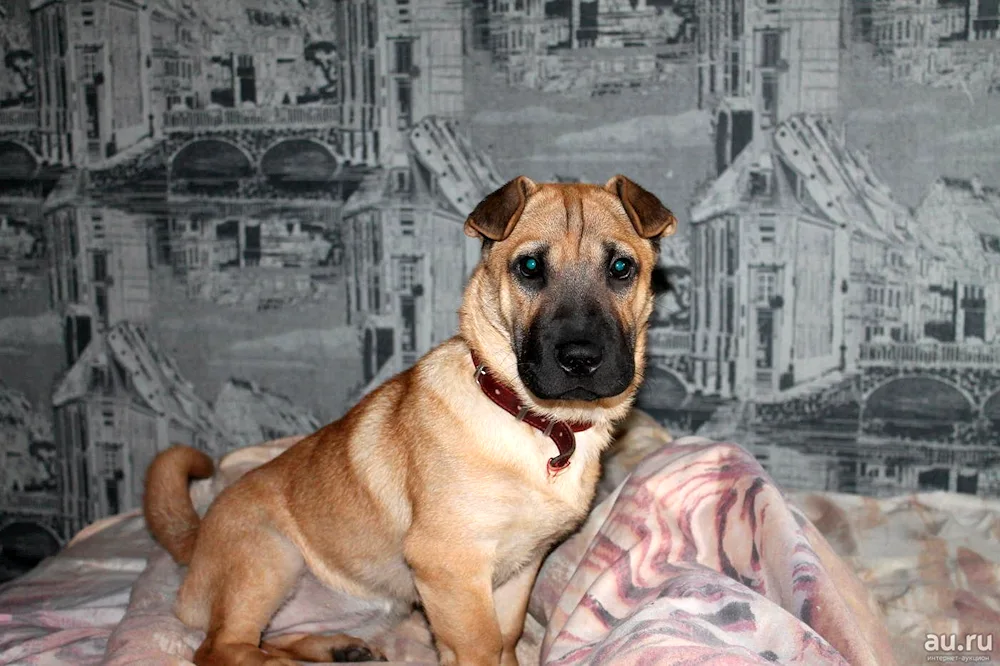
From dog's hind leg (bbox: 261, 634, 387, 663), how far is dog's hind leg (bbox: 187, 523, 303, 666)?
0.13m

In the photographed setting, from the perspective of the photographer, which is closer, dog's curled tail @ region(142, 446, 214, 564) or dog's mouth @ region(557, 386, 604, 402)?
dog's mouth @ region(557, 386, 604, 402)

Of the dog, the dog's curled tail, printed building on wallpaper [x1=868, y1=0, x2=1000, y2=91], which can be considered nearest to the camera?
the dog

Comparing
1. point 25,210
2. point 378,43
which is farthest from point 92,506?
point 378,43

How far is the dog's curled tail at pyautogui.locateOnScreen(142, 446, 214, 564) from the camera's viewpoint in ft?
9.87

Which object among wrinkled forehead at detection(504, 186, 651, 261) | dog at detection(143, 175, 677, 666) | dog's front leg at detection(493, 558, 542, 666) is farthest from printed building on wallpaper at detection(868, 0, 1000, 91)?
dog's front leg at detection(493, 558, 542, 666)

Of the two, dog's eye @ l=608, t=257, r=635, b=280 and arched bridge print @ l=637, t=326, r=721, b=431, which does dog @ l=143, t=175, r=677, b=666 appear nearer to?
dog's eye @ l=608, t=257, r=635, b=280

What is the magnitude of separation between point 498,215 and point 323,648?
4.79ft

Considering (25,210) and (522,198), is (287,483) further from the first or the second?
(25,210)

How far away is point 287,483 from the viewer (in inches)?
111

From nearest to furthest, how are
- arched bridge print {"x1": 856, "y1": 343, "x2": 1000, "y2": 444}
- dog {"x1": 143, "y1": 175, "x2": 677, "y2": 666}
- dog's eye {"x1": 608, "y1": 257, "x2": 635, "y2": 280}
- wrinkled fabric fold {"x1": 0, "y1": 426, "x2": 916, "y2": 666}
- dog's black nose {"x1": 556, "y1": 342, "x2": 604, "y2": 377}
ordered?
wrinkled fabric fold {"x1": 0, "y1": 426, "x2": 916, "y2": 666} < dog's black nose {"x1": 556, "y1": 342, "x2": 604, "y2": 377} < dog {"x1": 143, "y1": 175, "x2": 677, "y2": 666} < dog's eye {"x1": 608, "y1": 257, "x2": 635, "y2": 280} < arched bridge print {"x1": 856, "y1": 343, "x2": 1000, "y2": 444}

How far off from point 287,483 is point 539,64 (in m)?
2.13

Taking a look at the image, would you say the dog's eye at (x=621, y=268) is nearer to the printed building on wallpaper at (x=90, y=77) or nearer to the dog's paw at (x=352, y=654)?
the dog's paw at (x=352, y=654)

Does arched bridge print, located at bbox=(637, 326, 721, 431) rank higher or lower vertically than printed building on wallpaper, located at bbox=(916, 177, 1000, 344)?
lower

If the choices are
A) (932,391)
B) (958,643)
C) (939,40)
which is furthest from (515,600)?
(939,40)
